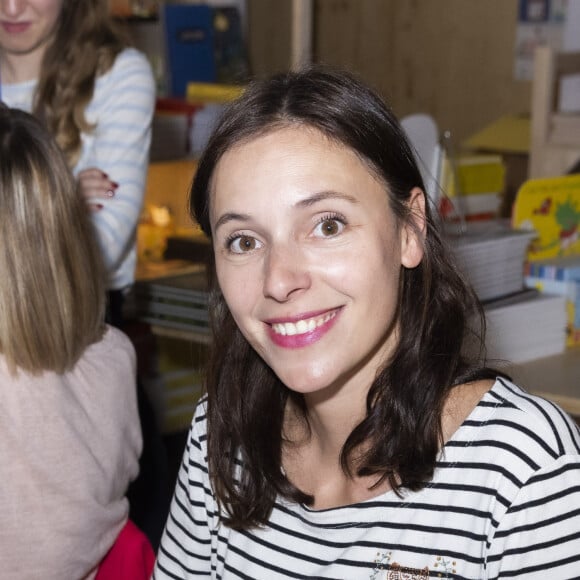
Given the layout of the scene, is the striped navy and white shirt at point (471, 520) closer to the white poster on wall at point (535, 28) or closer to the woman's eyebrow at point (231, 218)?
the woman's eyebrow at point (231, 218)

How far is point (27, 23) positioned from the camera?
6.46 ft

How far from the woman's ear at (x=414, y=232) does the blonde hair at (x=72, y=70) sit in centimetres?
101

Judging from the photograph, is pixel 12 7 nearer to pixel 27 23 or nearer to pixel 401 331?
pixel 27 23

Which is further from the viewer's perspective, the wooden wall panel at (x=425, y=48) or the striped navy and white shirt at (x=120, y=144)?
the wooden wall panel at (x=425, y=48)

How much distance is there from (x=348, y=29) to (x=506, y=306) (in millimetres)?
3548

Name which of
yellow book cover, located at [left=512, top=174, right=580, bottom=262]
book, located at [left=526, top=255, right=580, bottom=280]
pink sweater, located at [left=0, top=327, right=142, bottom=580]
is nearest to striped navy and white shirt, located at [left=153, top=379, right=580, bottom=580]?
pink sweater, located at [left=0, top=327, right=142, bottom=580]

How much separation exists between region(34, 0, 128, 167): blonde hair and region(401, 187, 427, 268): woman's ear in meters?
1.01

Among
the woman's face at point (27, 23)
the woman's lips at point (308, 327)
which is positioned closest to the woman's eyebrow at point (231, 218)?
the woman's lips at point (308, 327)

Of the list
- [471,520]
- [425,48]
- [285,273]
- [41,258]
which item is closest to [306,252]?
[285,273]

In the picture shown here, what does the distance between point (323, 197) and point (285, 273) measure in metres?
0.08

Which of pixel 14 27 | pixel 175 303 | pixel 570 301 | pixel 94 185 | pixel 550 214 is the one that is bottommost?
pixel 175 303

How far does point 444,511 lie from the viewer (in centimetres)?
100

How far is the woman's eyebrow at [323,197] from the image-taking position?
39.6 inches

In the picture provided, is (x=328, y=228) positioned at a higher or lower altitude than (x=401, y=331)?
higher
